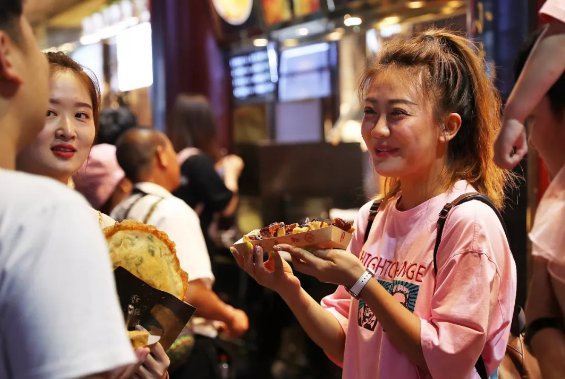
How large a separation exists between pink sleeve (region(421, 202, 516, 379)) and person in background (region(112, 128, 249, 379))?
53.3 inches

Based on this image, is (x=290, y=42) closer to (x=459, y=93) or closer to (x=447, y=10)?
(x=447, y=10)

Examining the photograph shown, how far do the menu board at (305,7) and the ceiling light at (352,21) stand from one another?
32 centimetres

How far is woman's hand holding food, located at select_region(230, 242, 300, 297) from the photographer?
1887 millimetres

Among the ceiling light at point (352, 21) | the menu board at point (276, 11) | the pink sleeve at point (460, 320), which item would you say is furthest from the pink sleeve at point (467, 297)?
the menu board at point (276, 11)

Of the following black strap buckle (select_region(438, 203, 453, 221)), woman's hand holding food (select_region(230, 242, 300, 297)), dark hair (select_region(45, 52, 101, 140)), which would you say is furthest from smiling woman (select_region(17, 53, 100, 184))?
black strap buckle (select_region(438, 203, 453, 221))

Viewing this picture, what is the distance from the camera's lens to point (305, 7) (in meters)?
6.66

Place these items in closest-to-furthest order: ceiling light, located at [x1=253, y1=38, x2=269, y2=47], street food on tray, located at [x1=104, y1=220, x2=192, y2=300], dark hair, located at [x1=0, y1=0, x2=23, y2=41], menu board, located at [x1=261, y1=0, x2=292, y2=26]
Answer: dark hair, located at [x1=0, y1=0, x2=23, y2=41] → street food on tray, located at [x1=104, y1=220, x2=192, y2=300] → menu board, located at [x1=261, y1=0, x2=292, y2=26] → ceiling light, located at [x1=253, y1=38, x2=269, y2=47]

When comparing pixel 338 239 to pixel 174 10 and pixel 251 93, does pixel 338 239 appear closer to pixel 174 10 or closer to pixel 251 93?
pixel 251 93

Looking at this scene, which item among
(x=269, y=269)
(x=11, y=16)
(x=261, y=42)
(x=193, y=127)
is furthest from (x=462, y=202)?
(x=261, y=42)

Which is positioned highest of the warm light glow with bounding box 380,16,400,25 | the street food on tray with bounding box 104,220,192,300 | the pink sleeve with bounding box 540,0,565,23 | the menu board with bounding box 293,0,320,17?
the menu board with bounding box 293,0,320,17

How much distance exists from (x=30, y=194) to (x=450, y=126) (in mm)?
1329

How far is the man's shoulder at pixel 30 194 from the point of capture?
87 cm

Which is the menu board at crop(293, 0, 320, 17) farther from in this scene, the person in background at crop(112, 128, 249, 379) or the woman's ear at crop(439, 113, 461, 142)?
the woman's ear at crop(439, 113, 461, 142)

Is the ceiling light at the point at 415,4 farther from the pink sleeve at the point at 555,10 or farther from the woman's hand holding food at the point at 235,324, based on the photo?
the pink sleeve at the point at 555,10
